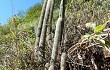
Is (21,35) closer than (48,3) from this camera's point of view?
No

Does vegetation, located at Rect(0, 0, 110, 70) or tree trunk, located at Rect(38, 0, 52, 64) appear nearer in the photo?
vegetation, located at Rect(0, 0, 110, 70)

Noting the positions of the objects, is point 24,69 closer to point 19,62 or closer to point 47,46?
point 19,62

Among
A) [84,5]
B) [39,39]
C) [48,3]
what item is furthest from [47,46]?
[84,5]

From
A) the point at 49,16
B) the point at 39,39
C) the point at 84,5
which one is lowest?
the point at 39,39

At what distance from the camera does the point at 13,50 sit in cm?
201

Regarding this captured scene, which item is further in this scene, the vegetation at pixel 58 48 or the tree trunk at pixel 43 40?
the tree trunk at pixel 43 40

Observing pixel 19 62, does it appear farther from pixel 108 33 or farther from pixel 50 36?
pixel 108 33

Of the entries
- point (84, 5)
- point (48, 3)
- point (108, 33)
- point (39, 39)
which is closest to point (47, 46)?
point (39, 39)

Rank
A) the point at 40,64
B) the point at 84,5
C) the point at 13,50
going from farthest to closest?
the point at 84,5
the point at 13,50
the point at 40,64

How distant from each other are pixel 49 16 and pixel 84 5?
6.33 ft

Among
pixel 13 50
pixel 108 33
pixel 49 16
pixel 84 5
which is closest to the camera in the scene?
pixel 108 33

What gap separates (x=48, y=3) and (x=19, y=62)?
0.38m

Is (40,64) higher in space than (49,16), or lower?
lower

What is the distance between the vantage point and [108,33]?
4.75ft
